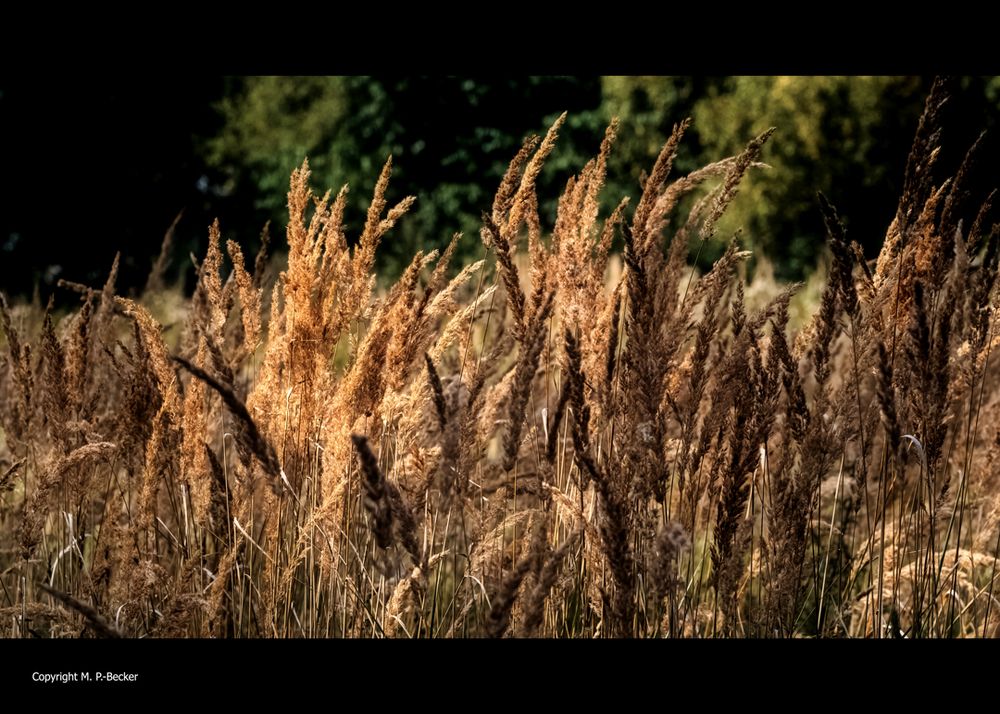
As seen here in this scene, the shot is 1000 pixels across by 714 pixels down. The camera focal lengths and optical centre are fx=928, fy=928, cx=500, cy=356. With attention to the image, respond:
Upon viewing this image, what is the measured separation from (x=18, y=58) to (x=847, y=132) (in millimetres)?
11926

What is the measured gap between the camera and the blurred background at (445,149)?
1061 cm

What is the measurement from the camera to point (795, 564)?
1.82 meters

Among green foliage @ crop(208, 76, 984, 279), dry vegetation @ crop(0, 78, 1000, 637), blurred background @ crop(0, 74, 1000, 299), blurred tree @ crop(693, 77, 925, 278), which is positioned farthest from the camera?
green foliage @ crop(208, 76, 984, 279)

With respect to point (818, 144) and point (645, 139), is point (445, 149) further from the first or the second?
point (818, 144)

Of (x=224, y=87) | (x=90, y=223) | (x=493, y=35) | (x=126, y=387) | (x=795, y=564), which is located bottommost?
(x=795, y=564)

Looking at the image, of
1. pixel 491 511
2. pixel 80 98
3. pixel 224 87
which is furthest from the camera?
pixel 224 87

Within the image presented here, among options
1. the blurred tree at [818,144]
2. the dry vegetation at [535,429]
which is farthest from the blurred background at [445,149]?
the dry vegetation at [535,429]

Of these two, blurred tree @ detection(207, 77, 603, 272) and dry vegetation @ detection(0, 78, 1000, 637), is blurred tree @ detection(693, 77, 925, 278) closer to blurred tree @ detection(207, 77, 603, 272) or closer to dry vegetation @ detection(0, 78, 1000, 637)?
blurred tree @ detection(207, 77, 603, 272)

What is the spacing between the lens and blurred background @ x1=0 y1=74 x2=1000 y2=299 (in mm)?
10609

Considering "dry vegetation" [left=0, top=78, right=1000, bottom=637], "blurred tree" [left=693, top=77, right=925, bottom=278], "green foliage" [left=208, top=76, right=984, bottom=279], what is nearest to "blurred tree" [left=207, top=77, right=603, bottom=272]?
"green foliage" [left=208, top=76, right=984, bottom=279]

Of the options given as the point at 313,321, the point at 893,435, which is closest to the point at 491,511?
the point at 313,321

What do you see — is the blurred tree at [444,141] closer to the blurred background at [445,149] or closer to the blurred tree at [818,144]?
the blurred background at [445,149]

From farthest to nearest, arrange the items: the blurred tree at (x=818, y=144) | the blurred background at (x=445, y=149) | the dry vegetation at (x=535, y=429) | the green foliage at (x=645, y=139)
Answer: the green foliage at (x=645, y=139) < the blurred tree at (x=818, y=144) < the blurred background at (x=445, y=149) < the dry vegetation at (x=535, y=429)
